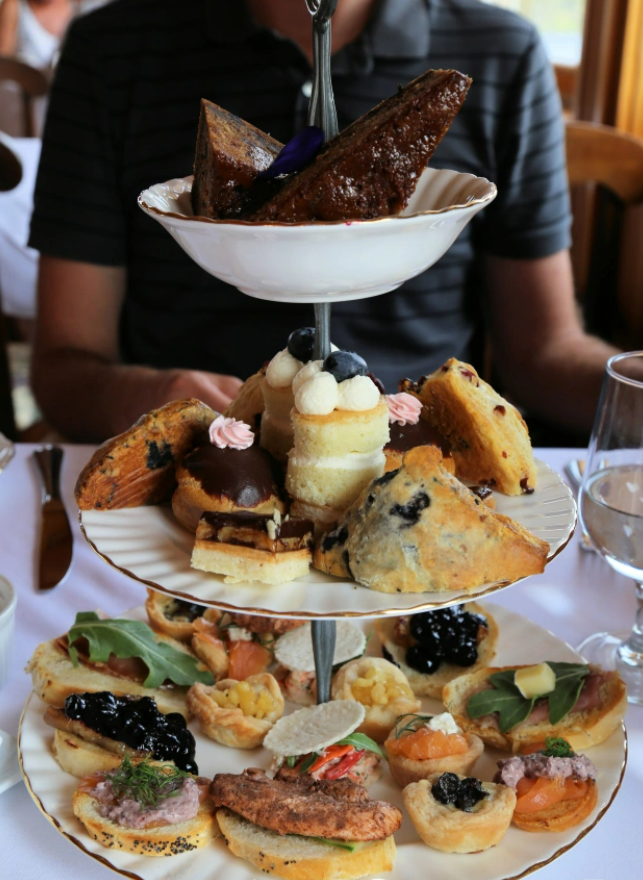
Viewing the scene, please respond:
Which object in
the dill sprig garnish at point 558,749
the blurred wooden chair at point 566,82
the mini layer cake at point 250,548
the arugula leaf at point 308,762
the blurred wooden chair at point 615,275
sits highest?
Answer: the mini layer cake at point 250,548

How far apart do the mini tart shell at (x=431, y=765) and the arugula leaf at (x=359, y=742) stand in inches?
0.9

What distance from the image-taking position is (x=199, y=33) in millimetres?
2115

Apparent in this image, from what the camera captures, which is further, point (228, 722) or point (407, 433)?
point (228, 722)

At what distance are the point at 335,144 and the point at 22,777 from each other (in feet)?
2.44

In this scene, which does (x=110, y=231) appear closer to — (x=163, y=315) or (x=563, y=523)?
(x=163, y=315)

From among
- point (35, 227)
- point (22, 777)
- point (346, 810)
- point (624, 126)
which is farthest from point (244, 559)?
point (624, 126)

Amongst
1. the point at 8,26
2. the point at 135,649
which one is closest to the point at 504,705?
the point at 135,649

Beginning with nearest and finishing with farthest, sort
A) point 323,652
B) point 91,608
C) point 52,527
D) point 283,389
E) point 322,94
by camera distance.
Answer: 1. point 322,94
2. point 283,389
3. point 323,652
4. point 91,608
5. point 52,527

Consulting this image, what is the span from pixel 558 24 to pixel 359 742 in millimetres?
5705

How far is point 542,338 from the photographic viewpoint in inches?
87.0

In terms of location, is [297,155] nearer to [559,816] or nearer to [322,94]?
[322,94]

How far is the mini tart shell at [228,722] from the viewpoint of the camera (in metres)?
1.03

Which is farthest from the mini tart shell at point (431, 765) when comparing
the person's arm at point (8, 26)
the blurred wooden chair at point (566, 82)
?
the person's arm at point (8, 26)

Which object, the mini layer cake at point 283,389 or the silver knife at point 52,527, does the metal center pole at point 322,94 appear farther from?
the silver knife at point 52,527
